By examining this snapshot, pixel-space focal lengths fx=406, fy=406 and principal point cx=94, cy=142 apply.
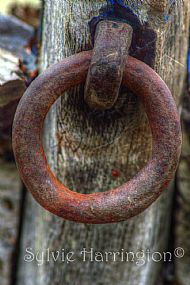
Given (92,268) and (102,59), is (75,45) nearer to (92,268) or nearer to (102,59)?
(102,59)

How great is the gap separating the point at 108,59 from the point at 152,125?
0.18m

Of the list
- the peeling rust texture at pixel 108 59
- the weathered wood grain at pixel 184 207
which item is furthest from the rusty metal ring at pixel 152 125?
the weathered wood grain at pixel 184 207

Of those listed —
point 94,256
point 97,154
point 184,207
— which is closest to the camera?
point 97,154

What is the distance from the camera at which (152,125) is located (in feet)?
2.91

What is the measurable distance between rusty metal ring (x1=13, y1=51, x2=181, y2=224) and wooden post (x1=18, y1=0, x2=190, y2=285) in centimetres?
10

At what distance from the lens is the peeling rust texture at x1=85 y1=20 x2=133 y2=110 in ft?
2.70

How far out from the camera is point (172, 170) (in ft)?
2.89

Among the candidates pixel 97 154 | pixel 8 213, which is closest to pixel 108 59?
pixel 97 154

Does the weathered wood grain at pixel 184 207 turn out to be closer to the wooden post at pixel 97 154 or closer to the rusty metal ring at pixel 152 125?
the wooden post at pixel 97 154

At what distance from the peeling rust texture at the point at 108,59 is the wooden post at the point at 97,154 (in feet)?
0.23

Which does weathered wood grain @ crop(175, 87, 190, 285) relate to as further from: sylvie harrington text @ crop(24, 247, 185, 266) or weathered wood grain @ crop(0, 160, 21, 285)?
weathered wood grain @ crop(0, 160, 21, 285)

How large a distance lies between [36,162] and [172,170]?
298mm

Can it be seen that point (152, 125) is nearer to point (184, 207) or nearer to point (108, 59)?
point (108, 59)

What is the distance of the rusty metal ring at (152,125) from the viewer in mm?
868
